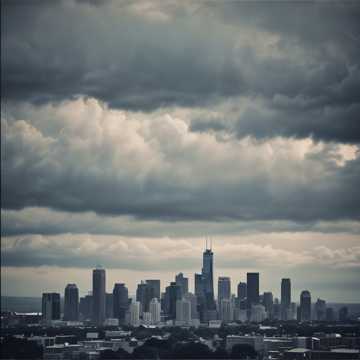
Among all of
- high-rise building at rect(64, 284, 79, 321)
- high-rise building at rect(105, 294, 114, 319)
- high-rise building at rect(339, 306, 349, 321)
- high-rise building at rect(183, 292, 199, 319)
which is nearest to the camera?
high-rise building at rect(339, 306, 349, 321)

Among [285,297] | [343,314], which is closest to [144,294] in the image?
[285,297]

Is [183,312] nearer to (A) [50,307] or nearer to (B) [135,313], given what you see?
(B) [135,313]

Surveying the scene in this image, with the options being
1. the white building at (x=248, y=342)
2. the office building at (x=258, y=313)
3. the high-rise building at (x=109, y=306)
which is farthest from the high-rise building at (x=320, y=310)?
the high-rise building at (x=109, y=306)

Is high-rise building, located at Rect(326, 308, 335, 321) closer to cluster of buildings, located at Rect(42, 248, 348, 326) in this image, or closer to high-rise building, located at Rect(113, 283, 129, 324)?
cluster of buildings, located at Rect(42, 248, 348, 326)

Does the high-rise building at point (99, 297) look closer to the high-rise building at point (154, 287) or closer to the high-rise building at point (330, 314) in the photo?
the high-rise building at point (154, 287)

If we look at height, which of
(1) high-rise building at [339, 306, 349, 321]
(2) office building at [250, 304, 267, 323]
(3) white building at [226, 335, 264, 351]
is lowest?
(3) white building at [226, 335, 264, 351]

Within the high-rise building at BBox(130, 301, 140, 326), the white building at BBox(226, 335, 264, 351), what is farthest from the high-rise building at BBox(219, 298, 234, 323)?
the white building at BBox(226, 335, 264, 351)

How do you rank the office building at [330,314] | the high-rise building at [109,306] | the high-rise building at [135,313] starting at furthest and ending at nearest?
the high-rise building at [109,306]
the high-rise building at [135,313]
the office building at [330,314]

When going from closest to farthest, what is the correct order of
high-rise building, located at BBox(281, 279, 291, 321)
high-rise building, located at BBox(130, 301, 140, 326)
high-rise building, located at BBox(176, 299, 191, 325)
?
high-rise building, located at BBox(281, 279, 291, 321), high-rise building, located at BBox(176, 299, 191, 325), high-rise building, located at BBox(130, 301, 140, 326)
